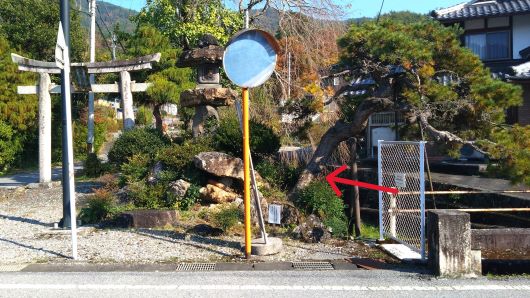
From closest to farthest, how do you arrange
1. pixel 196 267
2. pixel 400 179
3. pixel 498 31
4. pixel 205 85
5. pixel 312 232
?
1. pixel 196 267
2. pixel 400 179
3. pixel 312 232
4. pixel 205 85
5. pixel 498 31

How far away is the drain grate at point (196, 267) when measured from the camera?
6691mm

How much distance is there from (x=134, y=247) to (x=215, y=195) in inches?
117

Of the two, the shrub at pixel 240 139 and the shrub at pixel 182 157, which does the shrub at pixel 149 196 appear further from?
the shrub at pixel 240 139

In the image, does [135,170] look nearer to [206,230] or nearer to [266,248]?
[206,230]

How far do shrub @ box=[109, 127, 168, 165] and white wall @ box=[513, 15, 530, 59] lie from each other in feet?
40.3

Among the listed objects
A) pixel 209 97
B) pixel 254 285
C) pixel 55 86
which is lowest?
pixel 254 285

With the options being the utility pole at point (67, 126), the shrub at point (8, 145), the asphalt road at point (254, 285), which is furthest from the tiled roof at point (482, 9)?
the shrub at point (8, 145)

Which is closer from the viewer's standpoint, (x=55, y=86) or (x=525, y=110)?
(x=55, y=86)

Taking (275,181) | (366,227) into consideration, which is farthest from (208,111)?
(366,227)

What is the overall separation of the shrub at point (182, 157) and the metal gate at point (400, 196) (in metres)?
4.29

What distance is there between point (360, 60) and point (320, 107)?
1.45m

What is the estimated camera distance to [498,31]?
58.3 feet

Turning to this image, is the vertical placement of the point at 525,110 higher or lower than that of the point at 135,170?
higher

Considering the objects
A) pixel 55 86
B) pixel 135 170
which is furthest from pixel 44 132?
pixel 135 170
